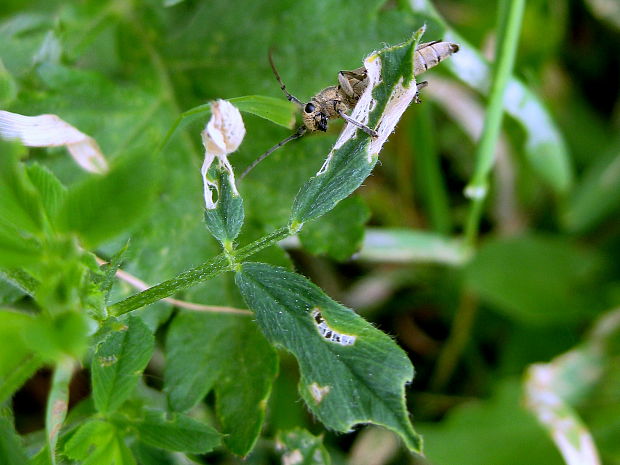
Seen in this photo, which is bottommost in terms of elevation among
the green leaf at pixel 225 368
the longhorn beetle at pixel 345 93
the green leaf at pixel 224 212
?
the green leaf at pixel 225 368

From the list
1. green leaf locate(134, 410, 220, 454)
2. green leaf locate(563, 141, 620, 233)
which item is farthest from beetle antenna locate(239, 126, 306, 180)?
green leaf locate(563, 141, 620, 233)

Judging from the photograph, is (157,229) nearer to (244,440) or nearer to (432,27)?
(244,440)

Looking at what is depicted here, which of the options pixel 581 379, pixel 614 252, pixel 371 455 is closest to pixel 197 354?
pixel 371 455

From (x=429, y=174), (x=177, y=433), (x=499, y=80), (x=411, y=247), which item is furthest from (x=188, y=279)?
(x=429, y=174)

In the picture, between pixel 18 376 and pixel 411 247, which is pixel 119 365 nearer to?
pixel 18 376

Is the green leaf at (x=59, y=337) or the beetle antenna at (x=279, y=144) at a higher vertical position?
the green leaf at (x=59, y=337)

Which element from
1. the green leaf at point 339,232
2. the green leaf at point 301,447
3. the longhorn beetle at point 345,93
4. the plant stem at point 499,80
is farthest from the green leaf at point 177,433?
the plant stem at point 499,80

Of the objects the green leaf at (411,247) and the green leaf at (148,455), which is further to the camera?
the green leaf at (411,247)

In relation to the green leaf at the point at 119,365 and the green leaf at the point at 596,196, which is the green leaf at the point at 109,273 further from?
the green leaf at the point at 596,196
